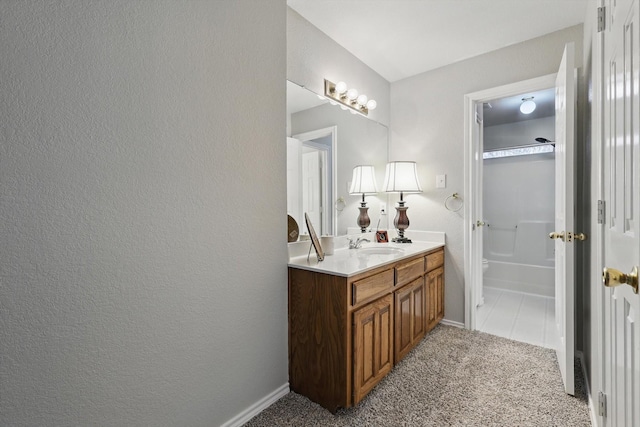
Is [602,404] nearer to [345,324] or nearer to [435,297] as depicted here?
[345,324]

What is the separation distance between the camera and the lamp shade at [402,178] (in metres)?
2.79

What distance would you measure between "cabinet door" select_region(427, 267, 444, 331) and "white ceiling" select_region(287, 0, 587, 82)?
180 centimetres

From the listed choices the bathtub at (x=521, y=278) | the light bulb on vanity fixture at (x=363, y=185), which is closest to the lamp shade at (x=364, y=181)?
the light bulb on vanity fixture at (x=363, y=185)

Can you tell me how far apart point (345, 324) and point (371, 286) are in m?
0.27

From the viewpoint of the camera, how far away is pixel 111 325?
3.67 feet

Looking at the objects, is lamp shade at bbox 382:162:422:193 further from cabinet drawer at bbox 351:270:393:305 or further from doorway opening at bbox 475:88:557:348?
doorway opening at bbox 475:88:557:348

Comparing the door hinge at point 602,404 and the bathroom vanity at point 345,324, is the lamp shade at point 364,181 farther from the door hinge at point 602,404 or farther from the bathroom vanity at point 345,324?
the door hinge at point 602,404

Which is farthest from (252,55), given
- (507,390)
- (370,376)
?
(507,390)

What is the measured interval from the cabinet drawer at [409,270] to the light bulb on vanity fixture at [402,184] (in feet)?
1.57

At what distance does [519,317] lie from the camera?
299 cm

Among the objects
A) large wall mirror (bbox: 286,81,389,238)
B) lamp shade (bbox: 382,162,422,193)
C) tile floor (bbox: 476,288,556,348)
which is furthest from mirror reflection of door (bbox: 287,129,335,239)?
tile floor (bbox: 476,288,556,348)

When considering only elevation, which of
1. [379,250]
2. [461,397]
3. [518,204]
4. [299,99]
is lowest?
[461,397]

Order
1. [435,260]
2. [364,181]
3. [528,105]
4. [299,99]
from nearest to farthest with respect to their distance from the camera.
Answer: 1. [299,99]
2. [435,260]
3. [364,181]
4. [528,105]

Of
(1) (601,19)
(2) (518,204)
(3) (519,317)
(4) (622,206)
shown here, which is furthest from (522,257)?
(4) (622,206)
